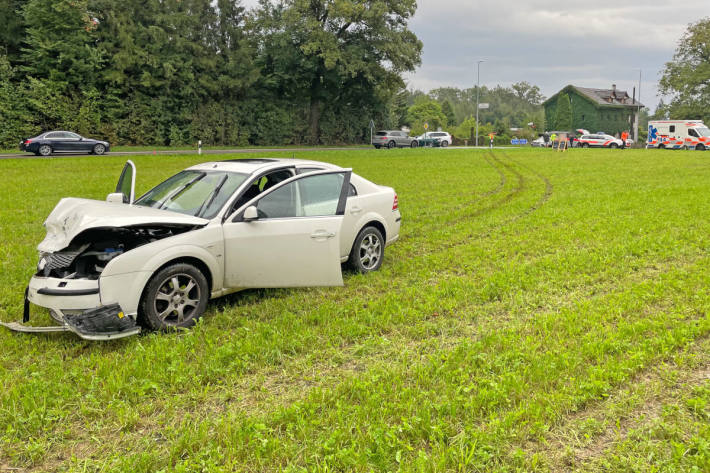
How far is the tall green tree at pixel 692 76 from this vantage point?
64812 mm

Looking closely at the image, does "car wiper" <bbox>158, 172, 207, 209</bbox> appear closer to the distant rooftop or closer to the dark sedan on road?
the dark sedan on road

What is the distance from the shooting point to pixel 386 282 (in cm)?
666

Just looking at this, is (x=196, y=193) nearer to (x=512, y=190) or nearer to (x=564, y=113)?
(x=512, y=190)

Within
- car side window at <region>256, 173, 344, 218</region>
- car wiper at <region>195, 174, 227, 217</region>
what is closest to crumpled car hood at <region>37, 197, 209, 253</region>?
car wiper at <region>195, 174, 227, 217</region>

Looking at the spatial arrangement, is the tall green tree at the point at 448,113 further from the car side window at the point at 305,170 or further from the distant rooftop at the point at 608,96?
the car side window at the point at 305,170

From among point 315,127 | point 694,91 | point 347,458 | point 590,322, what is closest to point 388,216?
point 590,322

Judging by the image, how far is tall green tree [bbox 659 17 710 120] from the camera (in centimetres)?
6481

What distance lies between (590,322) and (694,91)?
7610 centimetres

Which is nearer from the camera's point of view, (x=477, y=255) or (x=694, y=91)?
(x=477, y=255)

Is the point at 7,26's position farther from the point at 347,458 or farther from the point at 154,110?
the point at 347,458

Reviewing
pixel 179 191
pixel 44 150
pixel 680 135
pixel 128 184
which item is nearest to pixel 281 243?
pixel 179 191

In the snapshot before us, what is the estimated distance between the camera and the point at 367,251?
7137mm

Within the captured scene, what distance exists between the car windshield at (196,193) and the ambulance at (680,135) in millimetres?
47517

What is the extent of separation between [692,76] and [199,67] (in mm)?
61220
